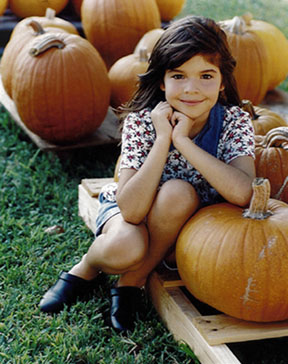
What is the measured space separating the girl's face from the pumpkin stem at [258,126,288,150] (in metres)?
0.36

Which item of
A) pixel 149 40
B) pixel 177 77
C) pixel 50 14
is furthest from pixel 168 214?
pixel 50 14

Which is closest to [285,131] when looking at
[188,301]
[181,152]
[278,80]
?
[181,152]

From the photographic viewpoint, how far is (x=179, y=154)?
2.36m

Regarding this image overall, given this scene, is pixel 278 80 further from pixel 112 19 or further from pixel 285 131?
pixel 285 131

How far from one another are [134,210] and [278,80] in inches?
109

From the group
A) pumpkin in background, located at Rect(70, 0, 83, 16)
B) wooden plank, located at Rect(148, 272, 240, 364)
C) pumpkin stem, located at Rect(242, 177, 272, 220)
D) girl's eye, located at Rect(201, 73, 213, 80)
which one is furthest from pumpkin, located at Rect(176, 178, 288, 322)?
pumpkin in background, located at Rect(70, 0, 83, 16)

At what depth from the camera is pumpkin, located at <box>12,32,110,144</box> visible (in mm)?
3377

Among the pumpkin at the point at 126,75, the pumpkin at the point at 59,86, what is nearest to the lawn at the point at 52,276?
the pumpkin at the point at 59,86

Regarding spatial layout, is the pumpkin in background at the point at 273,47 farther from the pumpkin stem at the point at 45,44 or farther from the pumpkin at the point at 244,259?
the pumpkin at the point at 244,259

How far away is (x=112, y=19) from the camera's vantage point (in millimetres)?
4375

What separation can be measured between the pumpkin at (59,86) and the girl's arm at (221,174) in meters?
1.39

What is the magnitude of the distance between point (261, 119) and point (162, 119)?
837 mm

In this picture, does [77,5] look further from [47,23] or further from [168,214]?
[168,214]

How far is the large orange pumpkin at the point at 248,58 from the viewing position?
12.9ft
